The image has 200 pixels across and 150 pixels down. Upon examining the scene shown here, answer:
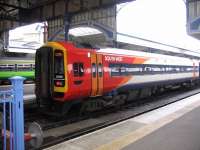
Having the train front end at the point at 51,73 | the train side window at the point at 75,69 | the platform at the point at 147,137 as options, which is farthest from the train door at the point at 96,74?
the platform at the point at 147,137

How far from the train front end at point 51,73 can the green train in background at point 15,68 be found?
18419mm

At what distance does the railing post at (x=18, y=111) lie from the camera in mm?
5172

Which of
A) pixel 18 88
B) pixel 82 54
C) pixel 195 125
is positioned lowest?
pixel 195 125

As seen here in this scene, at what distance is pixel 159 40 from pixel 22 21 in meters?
16.6

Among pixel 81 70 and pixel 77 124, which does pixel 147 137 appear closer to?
pixel 77 124

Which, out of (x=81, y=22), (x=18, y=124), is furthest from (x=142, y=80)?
(x=18, y=124)

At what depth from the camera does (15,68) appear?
30.8 meters

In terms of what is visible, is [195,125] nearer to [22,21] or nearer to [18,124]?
[18,124]

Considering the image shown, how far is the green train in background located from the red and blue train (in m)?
17.3

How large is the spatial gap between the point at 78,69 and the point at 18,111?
615cm

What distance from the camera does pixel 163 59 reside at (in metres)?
20.0

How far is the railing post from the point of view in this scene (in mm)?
5172

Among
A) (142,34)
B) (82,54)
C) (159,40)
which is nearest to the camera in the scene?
(82,54)

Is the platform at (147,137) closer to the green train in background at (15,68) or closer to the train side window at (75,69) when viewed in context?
the train side window at (75,69)
